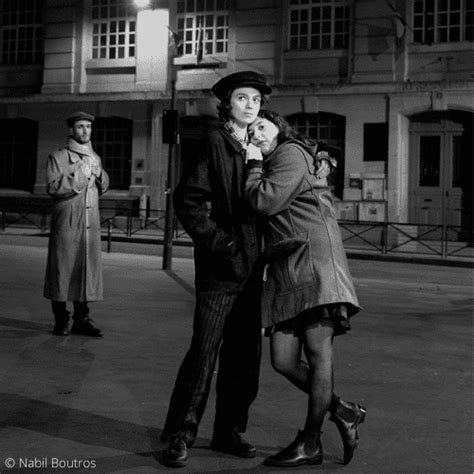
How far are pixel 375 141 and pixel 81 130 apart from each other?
1821 centimetres

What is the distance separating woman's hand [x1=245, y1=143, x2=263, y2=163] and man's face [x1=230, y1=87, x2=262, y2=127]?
183 mm

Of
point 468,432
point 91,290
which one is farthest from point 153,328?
point 468,432

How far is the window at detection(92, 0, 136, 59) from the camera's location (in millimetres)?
28609

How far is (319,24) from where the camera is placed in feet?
86.4

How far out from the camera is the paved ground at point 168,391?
440cm

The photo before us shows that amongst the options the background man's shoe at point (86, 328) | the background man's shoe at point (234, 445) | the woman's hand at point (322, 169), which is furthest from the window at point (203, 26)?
the background man's shoe at point (234, 445)

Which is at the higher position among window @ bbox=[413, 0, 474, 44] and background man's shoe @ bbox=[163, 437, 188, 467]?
window @ bbox=[413, 0, 474, 44]

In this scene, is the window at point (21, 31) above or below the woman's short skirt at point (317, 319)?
above

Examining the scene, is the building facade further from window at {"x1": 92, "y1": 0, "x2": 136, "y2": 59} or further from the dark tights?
the dark tights

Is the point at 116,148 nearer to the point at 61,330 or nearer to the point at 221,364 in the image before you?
the point at 61,330

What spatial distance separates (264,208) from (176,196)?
54 centimetres

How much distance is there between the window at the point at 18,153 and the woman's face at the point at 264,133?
26.5 metres

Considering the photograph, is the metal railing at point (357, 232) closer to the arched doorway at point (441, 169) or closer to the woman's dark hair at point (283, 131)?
the arched doorway at point (441, 169)

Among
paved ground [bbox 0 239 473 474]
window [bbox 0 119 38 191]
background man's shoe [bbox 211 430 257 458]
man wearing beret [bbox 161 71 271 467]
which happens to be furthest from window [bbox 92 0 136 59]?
background man's shoe [bbox 211 430 257 458]
